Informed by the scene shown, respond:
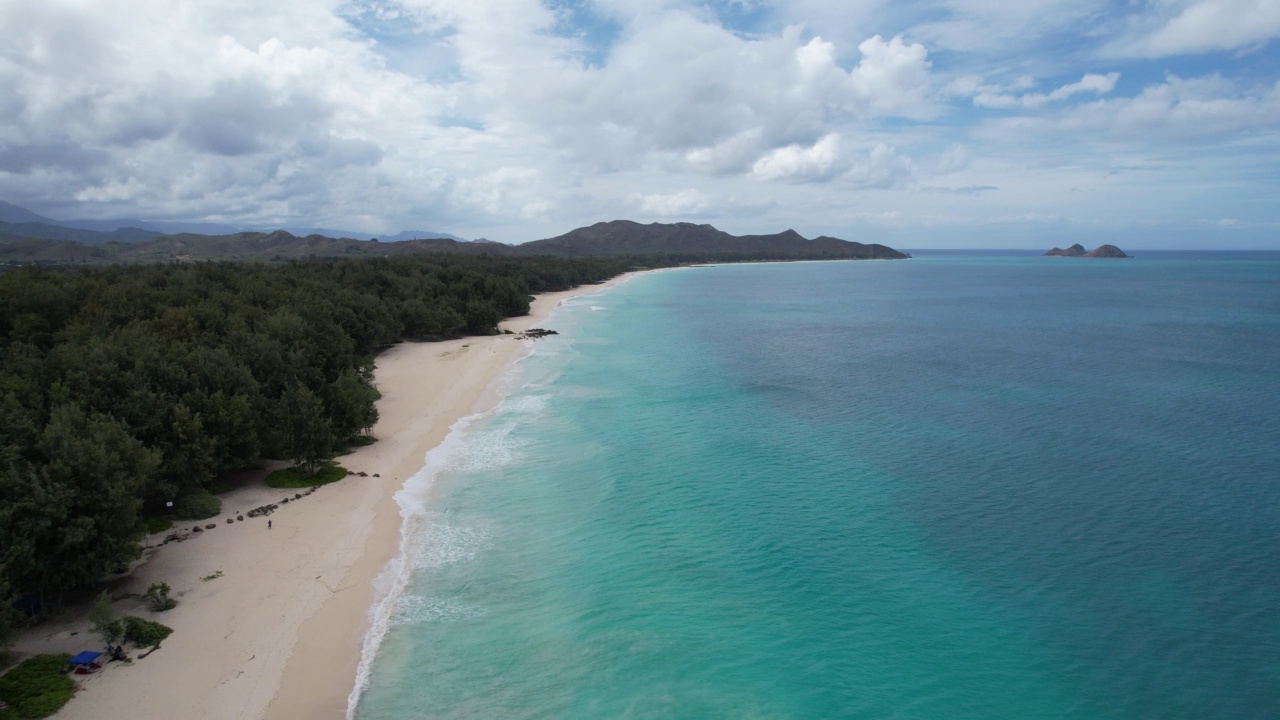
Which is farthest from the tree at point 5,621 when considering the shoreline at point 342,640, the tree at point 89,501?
the shoreline at point 342,640

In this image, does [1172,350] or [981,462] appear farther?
[1172,350]

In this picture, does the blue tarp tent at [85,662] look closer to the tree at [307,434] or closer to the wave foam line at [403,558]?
the wave foam line at [403,558]

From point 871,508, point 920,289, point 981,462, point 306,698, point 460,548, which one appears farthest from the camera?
point 920,289

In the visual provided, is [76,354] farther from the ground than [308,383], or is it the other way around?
[76,354]

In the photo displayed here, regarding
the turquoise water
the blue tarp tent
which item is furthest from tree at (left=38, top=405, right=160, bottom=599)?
the turquoise water

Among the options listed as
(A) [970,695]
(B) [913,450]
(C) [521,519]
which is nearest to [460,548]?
(C) [521,519]

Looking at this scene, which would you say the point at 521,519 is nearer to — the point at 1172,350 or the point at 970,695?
the point at 970,695
